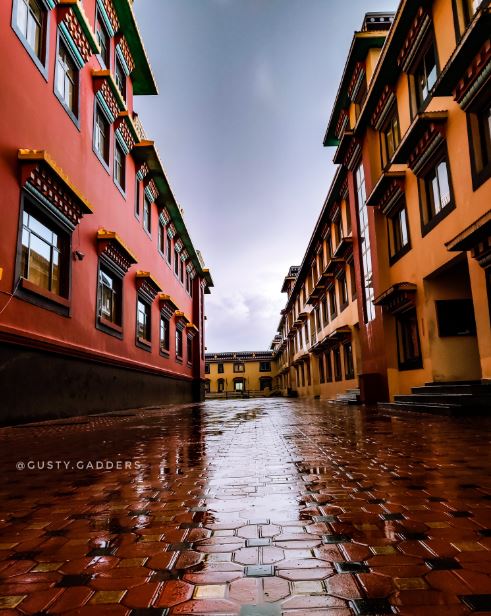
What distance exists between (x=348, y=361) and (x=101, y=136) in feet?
41.7

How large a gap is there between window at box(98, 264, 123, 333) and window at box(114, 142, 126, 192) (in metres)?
2.95

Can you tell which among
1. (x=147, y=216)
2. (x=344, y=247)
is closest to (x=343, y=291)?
(x=344, y=247)

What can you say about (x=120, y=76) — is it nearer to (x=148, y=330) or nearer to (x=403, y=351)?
(x=148, y=330)

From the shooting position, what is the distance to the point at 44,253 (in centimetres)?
802

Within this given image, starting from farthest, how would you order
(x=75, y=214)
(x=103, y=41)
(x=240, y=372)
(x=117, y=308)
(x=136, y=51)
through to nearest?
(x=240, y=372)
(x=136, y=51)
(x=117, y=308)
(x=103, y=41)
(x=75, y=214)

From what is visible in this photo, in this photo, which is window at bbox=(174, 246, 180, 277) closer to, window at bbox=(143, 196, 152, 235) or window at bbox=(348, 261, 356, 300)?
window at bbox=(143, 196, 152, 235)

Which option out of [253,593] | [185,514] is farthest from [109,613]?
[185,514]

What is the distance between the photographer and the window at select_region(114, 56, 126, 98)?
1362 cm

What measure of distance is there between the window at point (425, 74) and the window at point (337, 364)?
38.9 ft

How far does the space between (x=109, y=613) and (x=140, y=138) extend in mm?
15539

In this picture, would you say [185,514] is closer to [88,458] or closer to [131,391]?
[88,458]

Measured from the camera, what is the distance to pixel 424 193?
33.4 ft

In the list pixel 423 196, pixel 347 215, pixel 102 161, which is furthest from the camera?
pixel 347 215

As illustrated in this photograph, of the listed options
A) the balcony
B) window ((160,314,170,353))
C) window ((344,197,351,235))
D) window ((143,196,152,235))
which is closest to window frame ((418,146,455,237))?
the balcony
